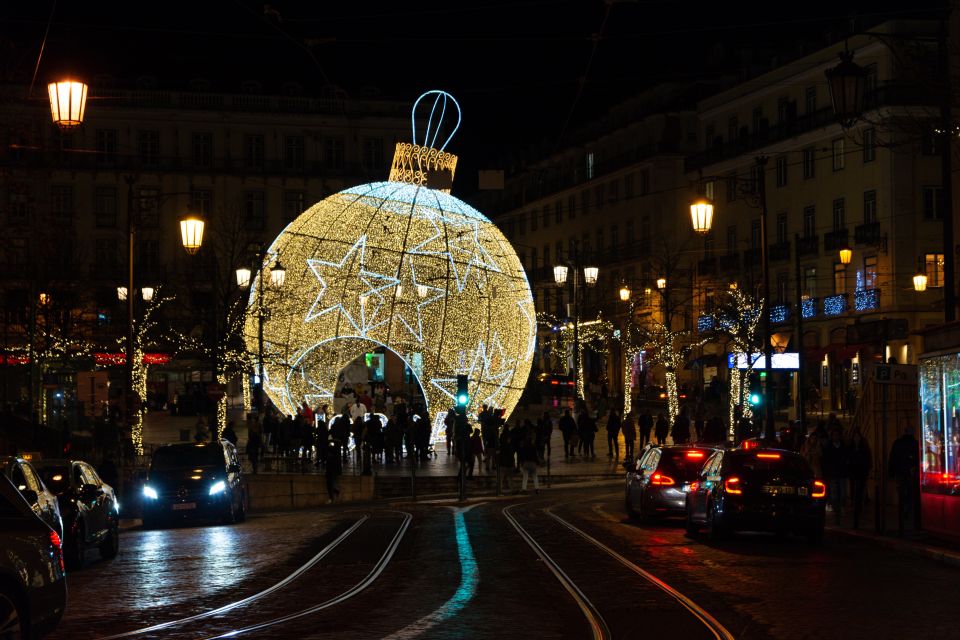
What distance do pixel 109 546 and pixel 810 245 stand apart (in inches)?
1799

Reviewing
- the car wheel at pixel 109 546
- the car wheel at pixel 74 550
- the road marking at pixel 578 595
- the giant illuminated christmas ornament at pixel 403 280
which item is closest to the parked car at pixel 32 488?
the car wheel at pixel 74 550

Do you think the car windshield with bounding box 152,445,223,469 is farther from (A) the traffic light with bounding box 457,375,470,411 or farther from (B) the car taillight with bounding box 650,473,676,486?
(B) the car taillight with bounding box 650,473,676,486

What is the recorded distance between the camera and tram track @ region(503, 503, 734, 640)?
11750 millimetres

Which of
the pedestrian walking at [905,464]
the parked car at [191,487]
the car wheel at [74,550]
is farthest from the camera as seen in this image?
the parked car at [191,487]

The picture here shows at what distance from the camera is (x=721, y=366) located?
220 feet

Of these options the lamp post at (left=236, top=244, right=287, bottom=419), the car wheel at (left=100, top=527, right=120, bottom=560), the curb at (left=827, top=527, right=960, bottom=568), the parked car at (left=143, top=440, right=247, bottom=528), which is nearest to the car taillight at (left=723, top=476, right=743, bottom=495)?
the curb at (left=827, top=527, right=960, bottom=568)

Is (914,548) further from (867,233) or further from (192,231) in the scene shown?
(867,233)

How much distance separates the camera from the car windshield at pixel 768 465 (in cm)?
1994

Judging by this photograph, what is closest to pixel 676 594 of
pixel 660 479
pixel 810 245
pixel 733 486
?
pixel 733 486

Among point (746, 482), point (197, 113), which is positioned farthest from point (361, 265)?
point (197, 113)

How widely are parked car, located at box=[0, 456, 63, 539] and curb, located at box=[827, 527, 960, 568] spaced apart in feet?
33.2

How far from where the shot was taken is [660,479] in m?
23.5

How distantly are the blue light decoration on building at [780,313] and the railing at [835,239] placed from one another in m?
3.89

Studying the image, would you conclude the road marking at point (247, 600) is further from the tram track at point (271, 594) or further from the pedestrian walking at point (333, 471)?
the pedestrian walking at point (333, 471)
